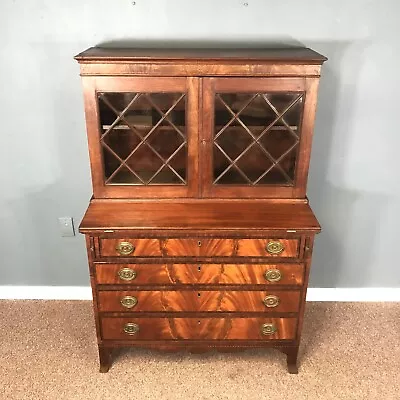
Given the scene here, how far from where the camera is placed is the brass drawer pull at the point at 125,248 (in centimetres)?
177

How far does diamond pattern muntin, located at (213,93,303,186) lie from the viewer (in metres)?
1.78

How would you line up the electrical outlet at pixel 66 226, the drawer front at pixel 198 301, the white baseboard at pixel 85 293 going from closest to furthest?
1. the drawer front at pixel 198 301
2. the electrical outlet at pixel 66 226
3. the white baseboard at pixel 85 293

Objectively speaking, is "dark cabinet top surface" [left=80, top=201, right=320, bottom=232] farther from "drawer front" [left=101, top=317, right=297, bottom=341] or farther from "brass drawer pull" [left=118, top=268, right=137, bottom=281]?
"drawer front" [left=101, top=317, right=297, bottom=341]

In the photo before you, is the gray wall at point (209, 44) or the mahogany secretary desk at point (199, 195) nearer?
the mahogany secretary desk at point (199, 195)

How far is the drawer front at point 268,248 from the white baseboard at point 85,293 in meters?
0.78

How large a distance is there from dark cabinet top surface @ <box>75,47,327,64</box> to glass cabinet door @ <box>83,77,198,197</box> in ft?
0.28

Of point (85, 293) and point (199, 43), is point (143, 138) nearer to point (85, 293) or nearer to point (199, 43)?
point (199, 43)

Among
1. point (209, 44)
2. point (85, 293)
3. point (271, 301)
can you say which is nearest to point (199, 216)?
point (271, 301)

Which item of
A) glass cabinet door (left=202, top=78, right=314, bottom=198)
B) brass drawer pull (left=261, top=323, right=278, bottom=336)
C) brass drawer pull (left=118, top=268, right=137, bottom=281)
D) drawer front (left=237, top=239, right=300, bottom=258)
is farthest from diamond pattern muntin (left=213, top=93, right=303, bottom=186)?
brass drawer pull (left=261, top=323, right=278, bottom=336)

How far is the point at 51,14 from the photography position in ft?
6.28

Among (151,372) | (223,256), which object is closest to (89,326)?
(151,372)

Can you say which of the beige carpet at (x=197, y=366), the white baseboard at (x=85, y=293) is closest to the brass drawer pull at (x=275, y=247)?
the beige carpet at (x=197, y=366)

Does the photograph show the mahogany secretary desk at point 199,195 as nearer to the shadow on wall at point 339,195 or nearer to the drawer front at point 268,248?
the drawer front at point 268,248

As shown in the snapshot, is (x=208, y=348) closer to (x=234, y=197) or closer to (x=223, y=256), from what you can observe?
(x=223, y=256)
